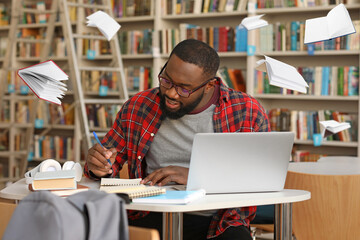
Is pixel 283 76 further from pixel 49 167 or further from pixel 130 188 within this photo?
pixel 49 167

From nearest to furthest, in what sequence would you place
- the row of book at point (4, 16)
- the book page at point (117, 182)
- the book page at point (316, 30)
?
the book page at point (117, 182) → the book page at point (316, 30) → the row of book at point (4, 16)

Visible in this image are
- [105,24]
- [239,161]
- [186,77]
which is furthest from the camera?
[105,24]

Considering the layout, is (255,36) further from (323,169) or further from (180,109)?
(180,109)

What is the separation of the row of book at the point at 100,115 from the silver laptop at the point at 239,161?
124 inches

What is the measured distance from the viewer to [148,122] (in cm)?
216

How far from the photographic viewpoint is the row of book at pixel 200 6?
14.0ft

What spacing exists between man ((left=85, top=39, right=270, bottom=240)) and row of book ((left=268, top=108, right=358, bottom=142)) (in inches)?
78.4

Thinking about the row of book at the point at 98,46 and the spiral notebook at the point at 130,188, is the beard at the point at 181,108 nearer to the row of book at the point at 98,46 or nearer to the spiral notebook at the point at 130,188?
the spiral notebook at the point at 130,188

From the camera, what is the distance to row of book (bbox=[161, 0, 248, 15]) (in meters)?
4.27

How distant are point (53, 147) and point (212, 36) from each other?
6.53 feet

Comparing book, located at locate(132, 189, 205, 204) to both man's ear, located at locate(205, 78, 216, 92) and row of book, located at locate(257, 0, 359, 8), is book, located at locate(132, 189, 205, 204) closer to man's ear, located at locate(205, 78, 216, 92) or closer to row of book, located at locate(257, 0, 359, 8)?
man's ear, located at locate(205, 78, 216, 92)

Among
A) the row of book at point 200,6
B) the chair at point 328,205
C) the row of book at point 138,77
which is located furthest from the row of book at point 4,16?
the chair at point 328,205

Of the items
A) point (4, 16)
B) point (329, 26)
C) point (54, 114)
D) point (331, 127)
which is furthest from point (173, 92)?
point (4, 16)

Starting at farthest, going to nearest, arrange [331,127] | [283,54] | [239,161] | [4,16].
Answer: [4,16]
[283,54]
[331,127]
[239,161]
